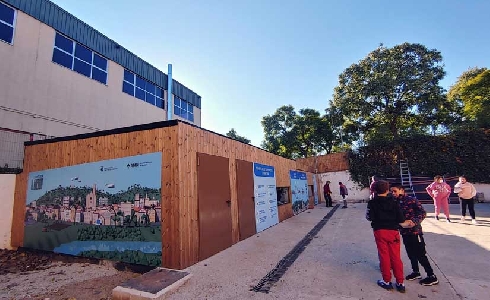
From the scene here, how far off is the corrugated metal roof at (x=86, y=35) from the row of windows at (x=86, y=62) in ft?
1.02

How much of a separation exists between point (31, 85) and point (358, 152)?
2288 cm

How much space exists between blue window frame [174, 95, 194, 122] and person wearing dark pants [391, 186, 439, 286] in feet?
57.1

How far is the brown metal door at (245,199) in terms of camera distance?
7.67 meters

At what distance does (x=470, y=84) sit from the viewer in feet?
85.4

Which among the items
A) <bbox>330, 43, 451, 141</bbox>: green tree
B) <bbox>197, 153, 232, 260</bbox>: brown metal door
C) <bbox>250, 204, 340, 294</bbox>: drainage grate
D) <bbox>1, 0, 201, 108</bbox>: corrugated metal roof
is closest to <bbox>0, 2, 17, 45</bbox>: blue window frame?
<bbox>1, 0, 201, 108</bbox>: corrugated metal roof

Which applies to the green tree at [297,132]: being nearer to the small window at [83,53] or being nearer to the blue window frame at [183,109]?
the blue window frame at [183,109]

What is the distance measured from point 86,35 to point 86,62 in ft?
4.82

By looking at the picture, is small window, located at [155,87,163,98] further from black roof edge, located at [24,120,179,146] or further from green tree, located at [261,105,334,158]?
green tree, located at [261,105,334,158]

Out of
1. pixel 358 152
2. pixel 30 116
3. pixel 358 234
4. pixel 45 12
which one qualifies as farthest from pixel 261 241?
pixel 358 152

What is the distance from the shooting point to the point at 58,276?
→ 5.44 metres

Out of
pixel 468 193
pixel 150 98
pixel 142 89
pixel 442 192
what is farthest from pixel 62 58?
pixel 468 193

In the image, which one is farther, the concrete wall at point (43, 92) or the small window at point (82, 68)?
the small window at point (82, 68)

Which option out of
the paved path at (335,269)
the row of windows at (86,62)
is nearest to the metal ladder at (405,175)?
the paved path at (335,269)

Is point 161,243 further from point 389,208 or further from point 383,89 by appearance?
point 383,89
